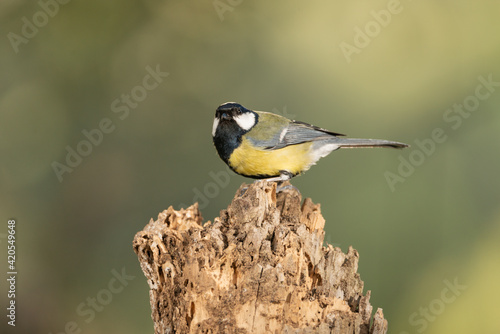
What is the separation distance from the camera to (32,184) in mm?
3639

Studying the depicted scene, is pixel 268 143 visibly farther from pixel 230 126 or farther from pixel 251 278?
pixel 251 278

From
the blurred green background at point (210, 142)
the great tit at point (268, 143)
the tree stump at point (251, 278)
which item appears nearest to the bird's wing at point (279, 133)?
the great tit at point (268, 143)

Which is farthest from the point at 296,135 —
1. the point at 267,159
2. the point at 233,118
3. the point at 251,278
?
the point at 251,278

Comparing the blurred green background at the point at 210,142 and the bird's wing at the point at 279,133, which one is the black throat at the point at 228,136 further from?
the blurred green background at the point at 210,142

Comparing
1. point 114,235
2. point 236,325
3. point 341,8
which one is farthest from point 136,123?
point 236,325

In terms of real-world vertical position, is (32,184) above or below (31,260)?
above

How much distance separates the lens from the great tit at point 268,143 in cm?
245

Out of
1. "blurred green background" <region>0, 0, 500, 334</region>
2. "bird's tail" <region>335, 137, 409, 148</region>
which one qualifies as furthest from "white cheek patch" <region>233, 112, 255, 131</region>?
"blurred green background" <region>0, 0, 500, 334</region>

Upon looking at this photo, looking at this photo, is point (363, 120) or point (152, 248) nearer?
point (152, 248)

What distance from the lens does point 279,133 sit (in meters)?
2.51

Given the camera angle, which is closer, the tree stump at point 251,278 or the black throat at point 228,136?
the tree stump at point 251,278

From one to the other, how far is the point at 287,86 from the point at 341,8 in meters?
0.74

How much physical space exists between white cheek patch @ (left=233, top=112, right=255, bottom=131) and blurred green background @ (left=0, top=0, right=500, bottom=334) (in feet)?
3.91

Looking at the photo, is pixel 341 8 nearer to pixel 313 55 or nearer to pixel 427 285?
pixel 313 55
